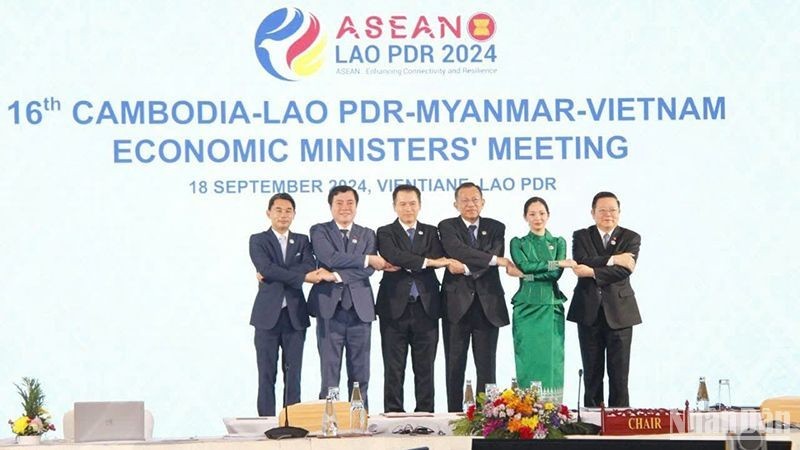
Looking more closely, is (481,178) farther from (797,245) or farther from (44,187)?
(44,187)

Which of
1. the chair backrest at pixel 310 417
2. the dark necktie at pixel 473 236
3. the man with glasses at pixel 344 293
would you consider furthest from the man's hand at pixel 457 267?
the chair backrest at pixel 310 417

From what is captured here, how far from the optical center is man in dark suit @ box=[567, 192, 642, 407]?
384 inches

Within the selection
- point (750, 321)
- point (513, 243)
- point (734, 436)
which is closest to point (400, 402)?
point (513, 243)

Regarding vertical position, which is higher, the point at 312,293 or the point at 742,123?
the point at 742,123

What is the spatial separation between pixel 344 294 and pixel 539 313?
1.33 meters

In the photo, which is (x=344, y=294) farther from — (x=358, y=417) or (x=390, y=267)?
(x=358, y=417)

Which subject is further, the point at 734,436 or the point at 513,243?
the point at 513,243

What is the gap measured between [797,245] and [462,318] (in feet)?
8.30

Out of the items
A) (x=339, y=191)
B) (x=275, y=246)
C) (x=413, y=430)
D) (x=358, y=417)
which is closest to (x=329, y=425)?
(x=358, y=417)

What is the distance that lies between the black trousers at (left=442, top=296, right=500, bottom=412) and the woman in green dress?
21cm

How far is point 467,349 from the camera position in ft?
32.4

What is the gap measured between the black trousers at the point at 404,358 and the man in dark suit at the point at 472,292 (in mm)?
128

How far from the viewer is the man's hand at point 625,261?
972 cm

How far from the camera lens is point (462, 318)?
9805 mm
